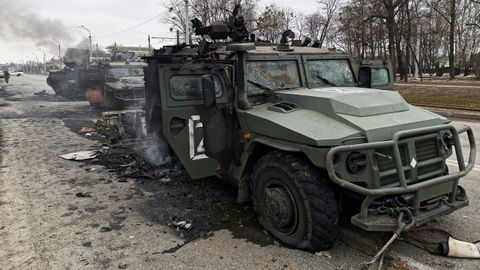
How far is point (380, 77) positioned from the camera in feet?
19.4

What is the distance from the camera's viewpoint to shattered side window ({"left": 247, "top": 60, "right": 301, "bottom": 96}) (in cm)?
478

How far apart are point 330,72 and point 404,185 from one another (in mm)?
2228

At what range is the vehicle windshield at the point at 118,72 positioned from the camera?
1561 cm

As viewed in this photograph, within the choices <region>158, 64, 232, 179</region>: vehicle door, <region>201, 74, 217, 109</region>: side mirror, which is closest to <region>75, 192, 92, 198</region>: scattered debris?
<region>158, 64, 232, 179</region>: vehicle door

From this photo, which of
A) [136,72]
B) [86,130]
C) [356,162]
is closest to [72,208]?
[356,162]

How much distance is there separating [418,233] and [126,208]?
3.43 meters

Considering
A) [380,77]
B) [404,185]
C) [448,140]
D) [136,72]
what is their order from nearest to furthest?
[404,185], [448,140], [380,77], [136,72]

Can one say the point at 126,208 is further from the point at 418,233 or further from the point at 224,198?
the point at 418,233

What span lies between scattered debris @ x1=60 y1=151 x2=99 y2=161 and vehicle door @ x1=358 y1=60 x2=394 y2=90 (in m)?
5.20

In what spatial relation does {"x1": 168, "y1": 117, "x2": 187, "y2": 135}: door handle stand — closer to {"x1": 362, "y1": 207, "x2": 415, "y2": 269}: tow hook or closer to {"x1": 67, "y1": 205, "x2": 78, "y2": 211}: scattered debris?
{"x1": 67, "y1": 205, "x2": 78, "y2": 211}: scattered debris

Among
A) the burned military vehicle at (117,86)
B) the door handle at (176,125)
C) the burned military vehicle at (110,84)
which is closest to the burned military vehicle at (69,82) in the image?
the burned military vehicle at (110,84)

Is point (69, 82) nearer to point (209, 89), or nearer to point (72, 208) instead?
point (72, 208)

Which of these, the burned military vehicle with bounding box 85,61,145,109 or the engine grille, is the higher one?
the burned military vehicle with bounding box 85,61,145,109

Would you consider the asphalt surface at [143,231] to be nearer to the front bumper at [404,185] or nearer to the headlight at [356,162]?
the front bumper at [404,185]
